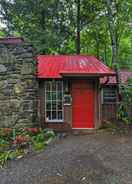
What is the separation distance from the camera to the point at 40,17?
20734mm

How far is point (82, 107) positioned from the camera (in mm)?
12227

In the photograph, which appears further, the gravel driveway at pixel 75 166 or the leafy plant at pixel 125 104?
the leafy plant at pixel 125 104

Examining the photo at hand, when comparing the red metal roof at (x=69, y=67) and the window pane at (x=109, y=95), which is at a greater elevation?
the red metal roof at (x=69, y=67)

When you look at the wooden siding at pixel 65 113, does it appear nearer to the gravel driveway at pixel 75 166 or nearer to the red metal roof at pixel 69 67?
the red metal roof at pixel 69 67

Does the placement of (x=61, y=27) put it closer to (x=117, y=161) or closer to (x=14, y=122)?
(x=14, y=122)

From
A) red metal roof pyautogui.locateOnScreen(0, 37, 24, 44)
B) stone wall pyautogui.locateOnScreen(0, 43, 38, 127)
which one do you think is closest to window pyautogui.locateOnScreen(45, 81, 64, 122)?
stone wall pyautogui.locateOnScreen(0, 43, 38, 127)

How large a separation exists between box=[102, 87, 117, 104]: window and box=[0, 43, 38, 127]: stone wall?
17.3ft

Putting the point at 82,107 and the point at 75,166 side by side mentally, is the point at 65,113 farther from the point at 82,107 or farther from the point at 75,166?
the point at 75,166

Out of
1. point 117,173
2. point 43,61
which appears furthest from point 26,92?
point 117,173

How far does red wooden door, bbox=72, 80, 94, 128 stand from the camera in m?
12.2

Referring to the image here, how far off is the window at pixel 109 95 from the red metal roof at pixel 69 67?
2028 mm

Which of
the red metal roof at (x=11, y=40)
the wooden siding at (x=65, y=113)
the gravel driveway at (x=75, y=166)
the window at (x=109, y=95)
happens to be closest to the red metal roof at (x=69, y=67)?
the wooden siding at (x=65, y=113)

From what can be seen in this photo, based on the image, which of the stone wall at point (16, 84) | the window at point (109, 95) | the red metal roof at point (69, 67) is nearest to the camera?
the stone wall at point (16, 84)

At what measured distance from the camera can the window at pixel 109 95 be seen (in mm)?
14759
